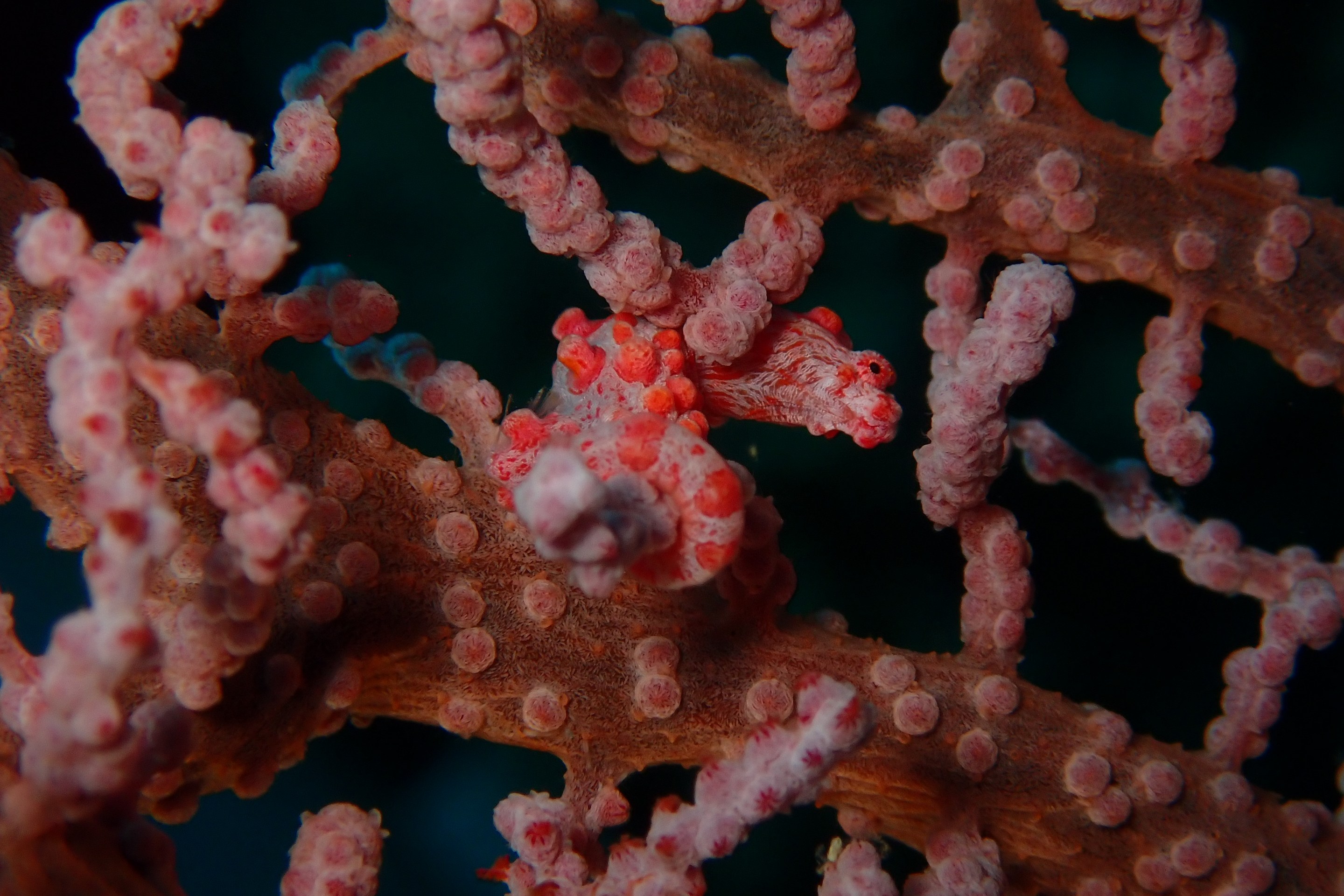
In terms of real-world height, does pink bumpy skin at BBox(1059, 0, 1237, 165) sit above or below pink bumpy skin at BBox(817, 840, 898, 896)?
above

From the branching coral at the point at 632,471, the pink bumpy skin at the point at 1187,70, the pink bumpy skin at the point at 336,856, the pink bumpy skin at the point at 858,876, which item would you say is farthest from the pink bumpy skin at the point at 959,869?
the pink bumpy skin at the point at 1187,70

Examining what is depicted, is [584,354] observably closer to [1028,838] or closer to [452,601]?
[452,601]

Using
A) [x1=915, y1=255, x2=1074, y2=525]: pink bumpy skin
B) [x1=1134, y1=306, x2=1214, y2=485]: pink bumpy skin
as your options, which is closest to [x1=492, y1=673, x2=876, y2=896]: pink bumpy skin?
[x1=915, y1=255, x2=1074, y2=525]: pink bumpy skin

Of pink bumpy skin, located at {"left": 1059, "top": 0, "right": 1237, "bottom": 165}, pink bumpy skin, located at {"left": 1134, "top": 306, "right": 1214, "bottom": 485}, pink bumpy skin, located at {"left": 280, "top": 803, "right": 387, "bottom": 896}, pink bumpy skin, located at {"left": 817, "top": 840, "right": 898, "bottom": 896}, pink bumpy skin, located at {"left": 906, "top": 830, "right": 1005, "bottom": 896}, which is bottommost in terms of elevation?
pink bumpy skin, located at {"left": 906, "top": 830, "right": 1005, "bottom": 896}

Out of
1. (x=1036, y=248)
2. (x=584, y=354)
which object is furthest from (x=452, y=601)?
(x=1036, y=248)

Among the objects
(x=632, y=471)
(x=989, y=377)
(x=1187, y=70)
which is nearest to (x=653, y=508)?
(x=632, y=471)

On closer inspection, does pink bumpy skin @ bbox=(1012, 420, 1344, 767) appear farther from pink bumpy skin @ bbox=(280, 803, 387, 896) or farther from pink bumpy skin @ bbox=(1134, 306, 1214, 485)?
pink bumpy skin @ bbox=(280, 803, 387, 896)
